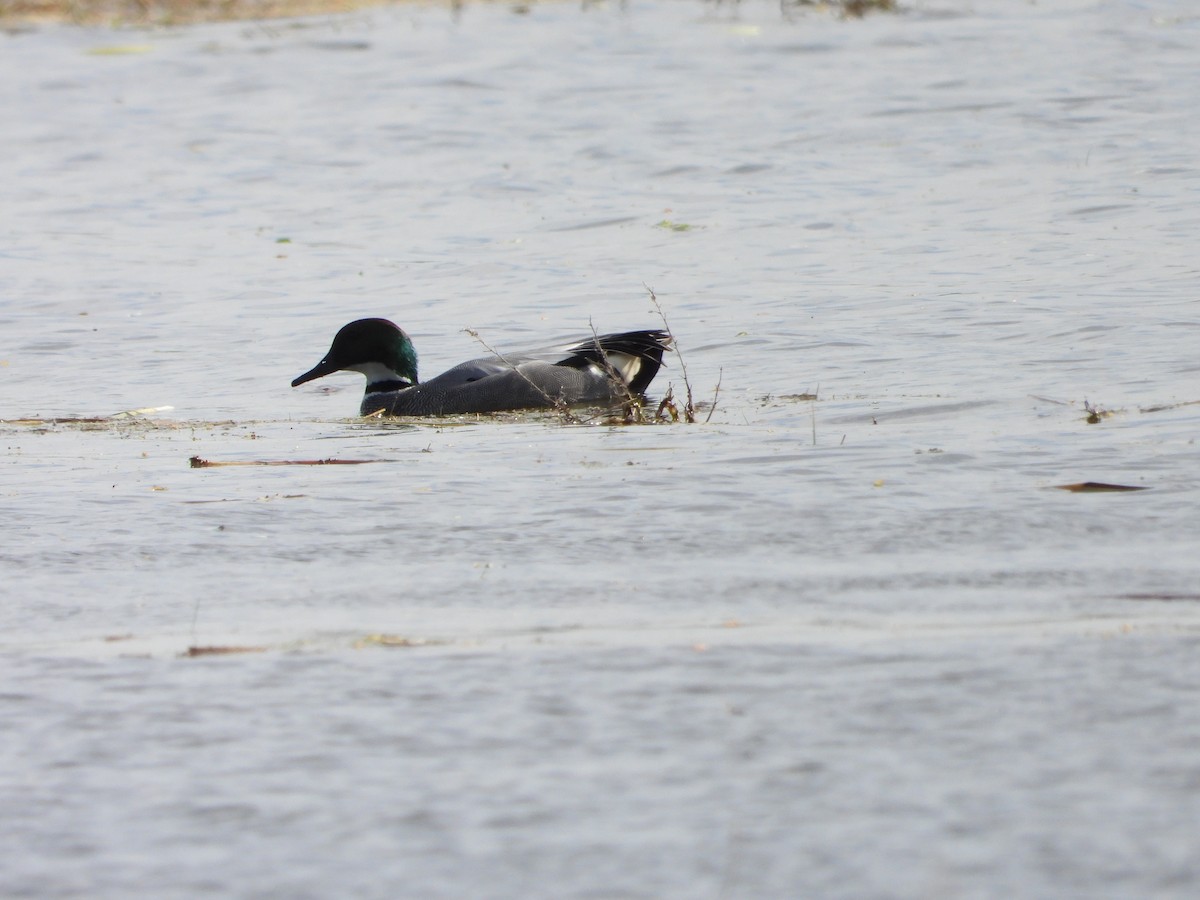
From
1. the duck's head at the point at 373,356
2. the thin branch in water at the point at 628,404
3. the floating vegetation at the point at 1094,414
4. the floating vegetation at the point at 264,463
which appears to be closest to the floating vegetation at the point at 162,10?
the duck's head at the point at 373,356

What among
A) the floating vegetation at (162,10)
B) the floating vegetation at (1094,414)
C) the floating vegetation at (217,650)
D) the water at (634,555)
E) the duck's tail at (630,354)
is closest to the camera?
the water at (634,555)

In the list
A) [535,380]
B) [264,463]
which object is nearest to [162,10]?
[535,380]

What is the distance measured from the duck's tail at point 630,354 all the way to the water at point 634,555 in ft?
0.92

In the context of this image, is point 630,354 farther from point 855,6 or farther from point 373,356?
point 855,6

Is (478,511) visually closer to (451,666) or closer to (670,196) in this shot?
(451,666)

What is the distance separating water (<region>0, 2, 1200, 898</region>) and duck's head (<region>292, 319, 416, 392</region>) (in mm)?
282

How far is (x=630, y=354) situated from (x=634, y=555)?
4.21 m

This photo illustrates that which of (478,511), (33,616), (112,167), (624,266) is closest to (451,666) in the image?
(33,616)

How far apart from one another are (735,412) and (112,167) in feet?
36.6

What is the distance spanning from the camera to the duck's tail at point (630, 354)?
8.84m

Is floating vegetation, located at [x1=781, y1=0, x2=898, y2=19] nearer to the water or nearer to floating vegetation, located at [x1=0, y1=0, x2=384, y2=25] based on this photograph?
floating vegetation, located at [x1=0, y1=0, x2=384, y2=25]

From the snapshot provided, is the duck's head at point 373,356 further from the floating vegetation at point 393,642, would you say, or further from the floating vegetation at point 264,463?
the floating vegetation at point 393,642

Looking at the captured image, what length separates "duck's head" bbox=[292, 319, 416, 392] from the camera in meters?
9.57

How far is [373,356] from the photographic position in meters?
9.63
